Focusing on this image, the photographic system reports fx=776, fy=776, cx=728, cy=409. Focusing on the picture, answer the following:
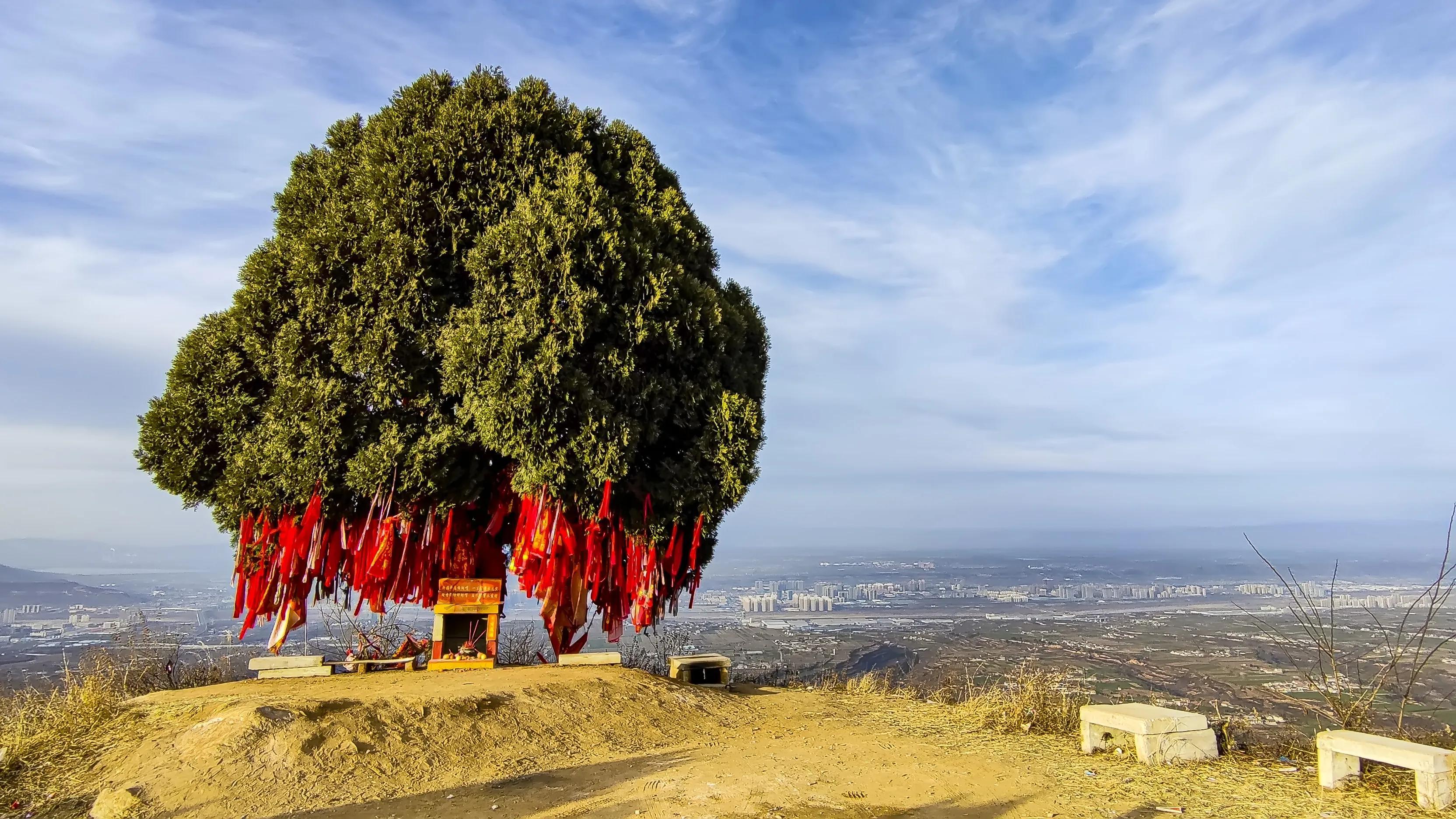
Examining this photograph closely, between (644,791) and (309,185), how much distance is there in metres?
9.56

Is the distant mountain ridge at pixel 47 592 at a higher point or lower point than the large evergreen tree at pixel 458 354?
lower

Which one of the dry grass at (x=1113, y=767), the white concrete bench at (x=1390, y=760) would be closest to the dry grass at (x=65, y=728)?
the dry grass at (x=1113, y=767)

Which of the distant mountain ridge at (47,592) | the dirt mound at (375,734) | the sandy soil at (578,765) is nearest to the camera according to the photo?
the sandy soil at (578,765)

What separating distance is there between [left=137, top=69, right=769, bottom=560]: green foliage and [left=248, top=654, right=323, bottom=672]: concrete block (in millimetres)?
1942

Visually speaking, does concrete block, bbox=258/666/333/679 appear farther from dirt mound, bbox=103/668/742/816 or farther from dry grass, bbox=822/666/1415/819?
dry grass, bbox=822/666/1415/819

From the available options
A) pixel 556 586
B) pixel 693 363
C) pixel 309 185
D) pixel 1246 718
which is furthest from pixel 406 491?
pixel 1246 718

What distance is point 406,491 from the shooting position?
9867mm

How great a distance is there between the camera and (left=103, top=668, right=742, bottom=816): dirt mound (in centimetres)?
605

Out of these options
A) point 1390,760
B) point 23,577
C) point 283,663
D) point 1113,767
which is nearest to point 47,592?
point 23,577

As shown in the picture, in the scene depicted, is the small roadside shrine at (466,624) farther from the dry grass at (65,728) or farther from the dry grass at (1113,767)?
the dry grass at (1113,767)

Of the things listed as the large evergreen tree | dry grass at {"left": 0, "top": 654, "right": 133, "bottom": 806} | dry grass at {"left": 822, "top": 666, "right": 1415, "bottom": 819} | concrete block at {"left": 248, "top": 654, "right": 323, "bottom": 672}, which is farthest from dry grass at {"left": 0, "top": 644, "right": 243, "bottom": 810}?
dry grass at {"left": 822, "top": 666, "right": 1415, "bottom": 819}

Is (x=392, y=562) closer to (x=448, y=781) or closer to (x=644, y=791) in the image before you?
(x=448, y=781)

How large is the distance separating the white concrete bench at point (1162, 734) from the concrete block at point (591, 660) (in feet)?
19.6

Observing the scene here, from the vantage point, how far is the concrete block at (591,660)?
10648 millimetres
